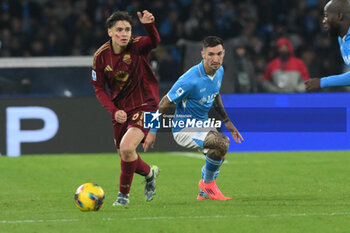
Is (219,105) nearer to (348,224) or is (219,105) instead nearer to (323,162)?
(348,224)

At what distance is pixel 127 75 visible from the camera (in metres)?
8.15

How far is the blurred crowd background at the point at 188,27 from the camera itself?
16.8 metres

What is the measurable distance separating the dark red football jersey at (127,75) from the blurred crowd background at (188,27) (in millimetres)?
7071

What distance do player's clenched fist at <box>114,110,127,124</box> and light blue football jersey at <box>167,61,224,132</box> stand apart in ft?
2.33

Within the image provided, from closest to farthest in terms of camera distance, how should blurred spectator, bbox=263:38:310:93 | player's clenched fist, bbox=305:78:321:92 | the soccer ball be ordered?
player's clenched fist, bbox=305:78:321:92, the soccer ball, blurred spectator, bbox=263:38:310:93

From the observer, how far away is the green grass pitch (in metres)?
6.80

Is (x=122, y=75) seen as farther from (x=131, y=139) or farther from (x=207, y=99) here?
(x=207, y=99)

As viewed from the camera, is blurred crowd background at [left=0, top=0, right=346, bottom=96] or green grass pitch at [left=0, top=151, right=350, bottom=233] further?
blurred crowd background at [left=0, top=0, right=346, bottom=96]

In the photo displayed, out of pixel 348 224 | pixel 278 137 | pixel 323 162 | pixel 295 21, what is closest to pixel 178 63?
pixel 278 137

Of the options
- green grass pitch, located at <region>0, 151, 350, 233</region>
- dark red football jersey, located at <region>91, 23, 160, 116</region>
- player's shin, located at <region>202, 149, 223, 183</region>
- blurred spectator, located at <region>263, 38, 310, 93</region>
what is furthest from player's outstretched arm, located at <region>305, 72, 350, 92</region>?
blurred spectator, located at <region>263, 38, 310, 93</region>

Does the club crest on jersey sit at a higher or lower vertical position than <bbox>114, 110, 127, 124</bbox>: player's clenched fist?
higher

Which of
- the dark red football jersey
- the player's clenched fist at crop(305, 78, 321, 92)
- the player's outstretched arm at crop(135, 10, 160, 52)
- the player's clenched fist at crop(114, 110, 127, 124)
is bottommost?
the player's clenched fist at crop(114, 110, 127, 124)

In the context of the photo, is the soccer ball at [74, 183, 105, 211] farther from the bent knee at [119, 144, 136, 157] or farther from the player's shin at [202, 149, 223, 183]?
the player's shin at [202, 149, 223, 183]

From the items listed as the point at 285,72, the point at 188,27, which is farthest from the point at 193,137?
the point at 188,27
